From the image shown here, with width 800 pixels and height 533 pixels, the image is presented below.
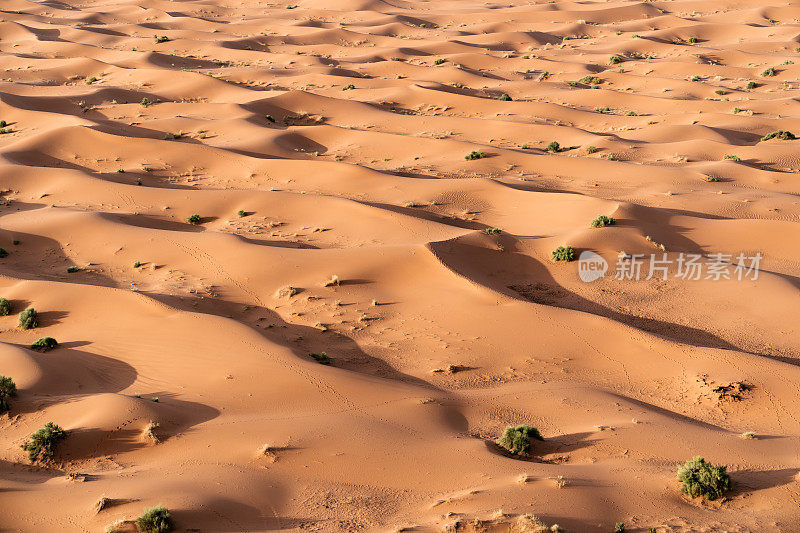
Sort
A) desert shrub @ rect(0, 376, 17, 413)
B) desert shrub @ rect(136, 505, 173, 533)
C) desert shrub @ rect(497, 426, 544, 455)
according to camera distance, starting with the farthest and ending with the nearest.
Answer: desert shrub @ rect(0, 376, 17, 413) → desert shrub @ rect(497, 426, 544, 455) → desert shrub @ rect(136, 505, 173, 533)

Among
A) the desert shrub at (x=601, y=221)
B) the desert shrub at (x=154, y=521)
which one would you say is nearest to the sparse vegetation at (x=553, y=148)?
the desert shrub at (x=601, y=221)

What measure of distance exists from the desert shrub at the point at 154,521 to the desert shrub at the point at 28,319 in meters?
7.55

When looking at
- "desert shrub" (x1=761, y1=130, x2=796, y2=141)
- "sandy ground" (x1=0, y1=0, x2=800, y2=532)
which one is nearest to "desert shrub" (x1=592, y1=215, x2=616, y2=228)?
"sandy ground" (x1=0, y1=0, x2=800, y2=532)

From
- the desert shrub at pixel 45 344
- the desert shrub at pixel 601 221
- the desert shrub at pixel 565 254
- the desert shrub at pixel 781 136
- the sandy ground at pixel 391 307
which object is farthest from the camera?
the desert shrub at pixel 781 136

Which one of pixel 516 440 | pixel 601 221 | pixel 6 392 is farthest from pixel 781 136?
pixel 6 392

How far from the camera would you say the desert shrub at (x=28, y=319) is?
44.7ft

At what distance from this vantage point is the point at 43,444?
9.47 metres

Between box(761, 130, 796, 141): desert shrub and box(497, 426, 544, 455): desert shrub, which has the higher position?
box(761, 130, 796, 141): desert shrub

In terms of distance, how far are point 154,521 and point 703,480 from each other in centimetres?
637

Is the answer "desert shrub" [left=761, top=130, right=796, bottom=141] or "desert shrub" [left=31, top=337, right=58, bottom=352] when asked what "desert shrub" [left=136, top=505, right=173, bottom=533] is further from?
"desert shrub" [left=761, top=130, right=796, bottom=141]

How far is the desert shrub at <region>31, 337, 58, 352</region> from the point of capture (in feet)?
41.0

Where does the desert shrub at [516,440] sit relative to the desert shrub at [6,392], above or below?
below

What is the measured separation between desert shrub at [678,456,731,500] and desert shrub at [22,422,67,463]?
828cm

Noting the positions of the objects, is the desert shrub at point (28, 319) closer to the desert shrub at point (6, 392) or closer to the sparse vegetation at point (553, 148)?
the desert shrub at point (6, 392)
